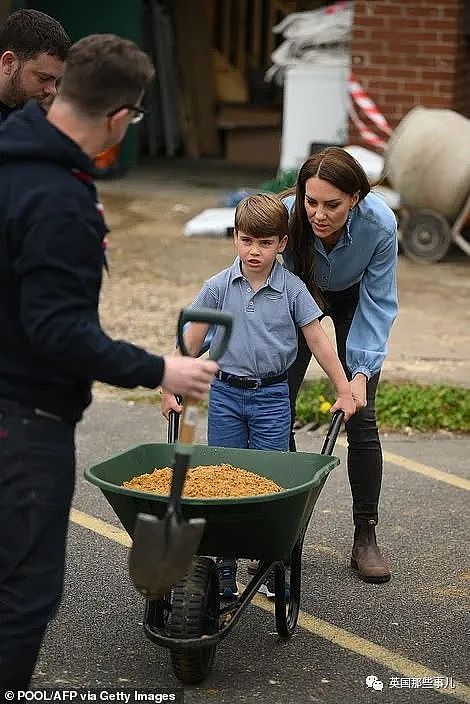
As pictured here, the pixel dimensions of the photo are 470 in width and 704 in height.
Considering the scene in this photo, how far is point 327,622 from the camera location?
15.1 ft

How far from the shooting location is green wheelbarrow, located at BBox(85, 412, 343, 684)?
12.4 feet

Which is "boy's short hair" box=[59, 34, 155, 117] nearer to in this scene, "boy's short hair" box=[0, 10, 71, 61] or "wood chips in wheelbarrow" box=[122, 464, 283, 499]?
"wood chips in wheelbarrow" box=[122, 464, 283, 499]

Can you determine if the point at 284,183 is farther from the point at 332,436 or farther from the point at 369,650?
the point at 369,650

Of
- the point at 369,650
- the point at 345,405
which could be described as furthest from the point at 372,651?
the point at 345,405

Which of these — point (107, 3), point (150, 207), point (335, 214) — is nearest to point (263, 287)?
point (335, 214)

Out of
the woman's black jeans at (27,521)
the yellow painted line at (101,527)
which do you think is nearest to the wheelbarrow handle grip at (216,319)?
the woman's black jeans at (27,521)

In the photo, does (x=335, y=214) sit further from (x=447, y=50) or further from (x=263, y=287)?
(x=447, y=50)

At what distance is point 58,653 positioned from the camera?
4258 millimetres

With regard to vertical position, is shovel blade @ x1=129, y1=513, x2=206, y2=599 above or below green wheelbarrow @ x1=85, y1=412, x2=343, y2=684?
above

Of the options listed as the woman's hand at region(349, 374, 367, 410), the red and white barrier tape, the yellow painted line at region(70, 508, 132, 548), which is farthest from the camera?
the red and white barrier tape

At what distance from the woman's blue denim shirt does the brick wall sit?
23.4 ft

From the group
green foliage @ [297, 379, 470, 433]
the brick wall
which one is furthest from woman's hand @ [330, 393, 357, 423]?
the brick wall

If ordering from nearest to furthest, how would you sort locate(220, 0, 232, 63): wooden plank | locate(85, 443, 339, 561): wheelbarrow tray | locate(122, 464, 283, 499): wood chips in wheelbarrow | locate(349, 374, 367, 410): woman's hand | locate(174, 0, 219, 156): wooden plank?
locate(85, 443, 339, 561): wheelbarrow tray < locate(122, 464, 283, 499): wood chips in wheelbarrow < locate(349, 374, 367, 410): woman's hand < locate(174, 0, 219, 156): wooden plank < locate(220, 0, 232, 63): wooden plank

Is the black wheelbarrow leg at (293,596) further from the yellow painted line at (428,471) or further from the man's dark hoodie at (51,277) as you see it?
the yellow painted line at (428,471)
